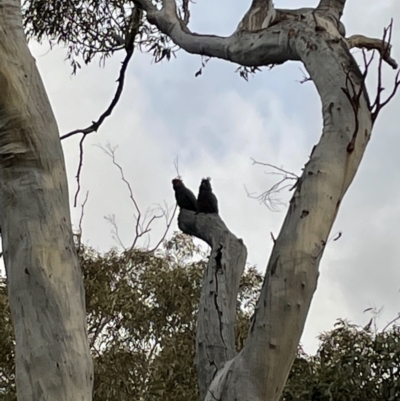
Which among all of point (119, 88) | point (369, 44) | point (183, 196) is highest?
point (119, 88)

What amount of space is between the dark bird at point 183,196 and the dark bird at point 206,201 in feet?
0.20

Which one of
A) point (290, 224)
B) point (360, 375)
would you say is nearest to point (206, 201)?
point (290, 224)

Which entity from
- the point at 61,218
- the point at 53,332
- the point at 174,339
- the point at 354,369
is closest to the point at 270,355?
the point at 53,332

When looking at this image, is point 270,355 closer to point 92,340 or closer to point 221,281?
point 221,281

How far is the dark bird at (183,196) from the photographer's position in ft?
13.3

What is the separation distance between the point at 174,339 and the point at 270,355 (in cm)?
492

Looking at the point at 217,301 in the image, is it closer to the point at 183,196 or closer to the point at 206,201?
the point at 206,201

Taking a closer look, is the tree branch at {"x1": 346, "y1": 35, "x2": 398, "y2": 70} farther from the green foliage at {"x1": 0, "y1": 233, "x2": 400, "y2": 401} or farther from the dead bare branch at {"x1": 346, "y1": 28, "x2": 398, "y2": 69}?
the green foliage at {"x1": 0, "y1": 233, "x2": 400, "y2": 401}

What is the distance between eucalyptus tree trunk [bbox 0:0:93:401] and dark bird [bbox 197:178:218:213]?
129cm

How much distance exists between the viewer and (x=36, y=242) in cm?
214

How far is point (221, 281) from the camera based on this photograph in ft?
9.43

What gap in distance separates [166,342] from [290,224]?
4.86 meters

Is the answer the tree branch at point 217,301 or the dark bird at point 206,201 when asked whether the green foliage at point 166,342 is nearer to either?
the dark bird at point 206,201

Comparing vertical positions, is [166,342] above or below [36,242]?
above
